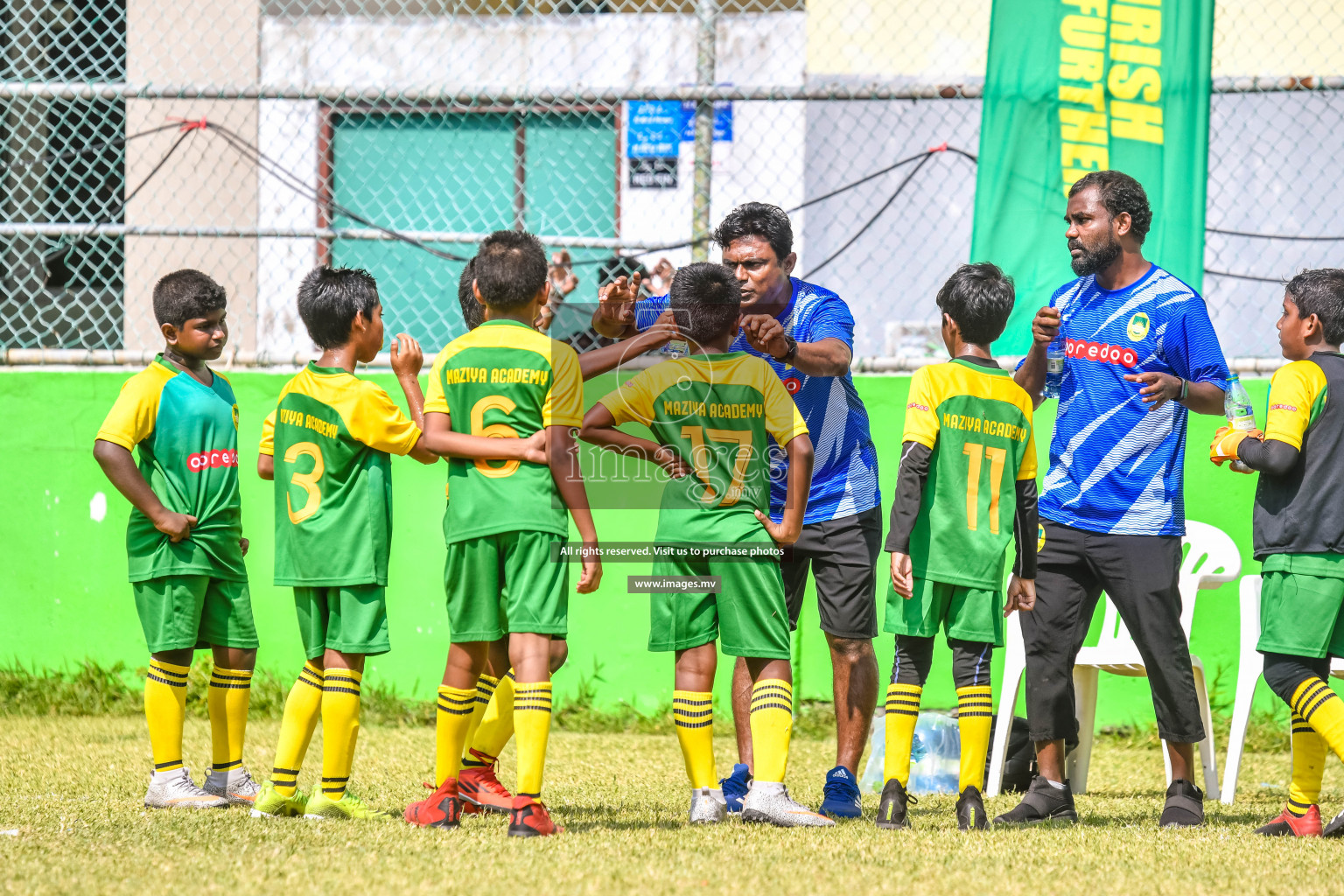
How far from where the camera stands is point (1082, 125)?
18.5ft

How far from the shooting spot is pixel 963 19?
10.4 meters

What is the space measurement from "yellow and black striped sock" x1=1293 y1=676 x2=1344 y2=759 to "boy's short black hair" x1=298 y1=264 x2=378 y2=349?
10.2 ft

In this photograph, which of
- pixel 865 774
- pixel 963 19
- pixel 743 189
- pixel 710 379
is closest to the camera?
pixel 710 379

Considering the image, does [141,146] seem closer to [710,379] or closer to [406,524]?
[406,524]

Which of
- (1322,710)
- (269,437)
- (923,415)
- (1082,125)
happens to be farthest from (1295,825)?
(269,437)

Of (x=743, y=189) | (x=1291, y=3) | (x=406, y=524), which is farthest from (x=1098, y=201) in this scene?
(x=1291, y=3)

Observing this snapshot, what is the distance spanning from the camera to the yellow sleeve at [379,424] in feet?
13.2

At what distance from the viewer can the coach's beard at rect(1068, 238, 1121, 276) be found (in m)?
4.45

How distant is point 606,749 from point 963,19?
23.2 ft

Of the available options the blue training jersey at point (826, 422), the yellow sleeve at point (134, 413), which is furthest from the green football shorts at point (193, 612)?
the blue training jersey at point (826, 422)

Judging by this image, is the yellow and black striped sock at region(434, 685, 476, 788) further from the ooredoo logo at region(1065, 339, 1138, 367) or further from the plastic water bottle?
the plastic water bottle

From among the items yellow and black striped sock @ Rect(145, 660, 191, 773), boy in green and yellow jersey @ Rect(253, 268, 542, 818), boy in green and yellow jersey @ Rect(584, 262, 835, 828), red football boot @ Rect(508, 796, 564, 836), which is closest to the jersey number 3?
boy in green and yellow jersey @ Rect(584, 262, 835, 828)

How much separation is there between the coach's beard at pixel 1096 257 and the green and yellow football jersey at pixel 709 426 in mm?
1218

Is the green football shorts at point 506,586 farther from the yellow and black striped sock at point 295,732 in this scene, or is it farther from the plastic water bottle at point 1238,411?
the plastic water bottle at point 1238,411
